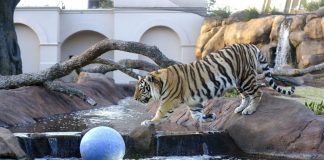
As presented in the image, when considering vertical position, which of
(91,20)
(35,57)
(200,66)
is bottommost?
(35,57)

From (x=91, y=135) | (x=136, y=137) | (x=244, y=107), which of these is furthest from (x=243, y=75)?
(x=91, y=135)

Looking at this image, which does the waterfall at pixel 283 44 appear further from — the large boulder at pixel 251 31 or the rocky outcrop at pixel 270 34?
the large boulder at pixel 251 31

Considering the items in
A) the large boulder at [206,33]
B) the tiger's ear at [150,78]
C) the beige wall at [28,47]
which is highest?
the tiger's ear at [150,78]

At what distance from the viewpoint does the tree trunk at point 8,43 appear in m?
14.9

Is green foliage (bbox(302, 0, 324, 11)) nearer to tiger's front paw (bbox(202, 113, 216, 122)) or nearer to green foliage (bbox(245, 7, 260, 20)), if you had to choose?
green foliage (bbox(245, 7, 260, 20))

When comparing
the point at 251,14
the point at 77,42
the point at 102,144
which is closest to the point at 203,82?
the point at 102,144

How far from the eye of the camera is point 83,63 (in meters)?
10.9

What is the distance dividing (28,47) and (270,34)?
1363 cm

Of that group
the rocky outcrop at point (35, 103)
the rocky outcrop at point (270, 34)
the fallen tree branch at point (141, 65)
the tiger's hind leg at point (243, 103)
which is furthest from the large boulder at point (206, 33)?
the tiger's hind leg at point (243, 103)

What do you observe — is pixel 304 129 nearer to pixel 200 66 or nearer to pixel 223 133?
pixel 223 133

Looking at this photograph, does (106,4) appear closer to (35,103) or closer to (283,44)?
(283,44)

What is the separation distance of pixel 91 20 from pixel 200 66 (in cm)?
2239

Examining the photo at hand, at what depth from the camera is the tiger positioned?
7746 mm

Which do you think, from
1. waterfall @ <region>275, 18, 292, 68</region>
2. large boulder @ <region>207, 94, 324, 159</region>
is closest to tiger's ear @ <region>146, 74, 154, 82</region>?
large boulder @ <region>207, 94, 324, 159</region>
